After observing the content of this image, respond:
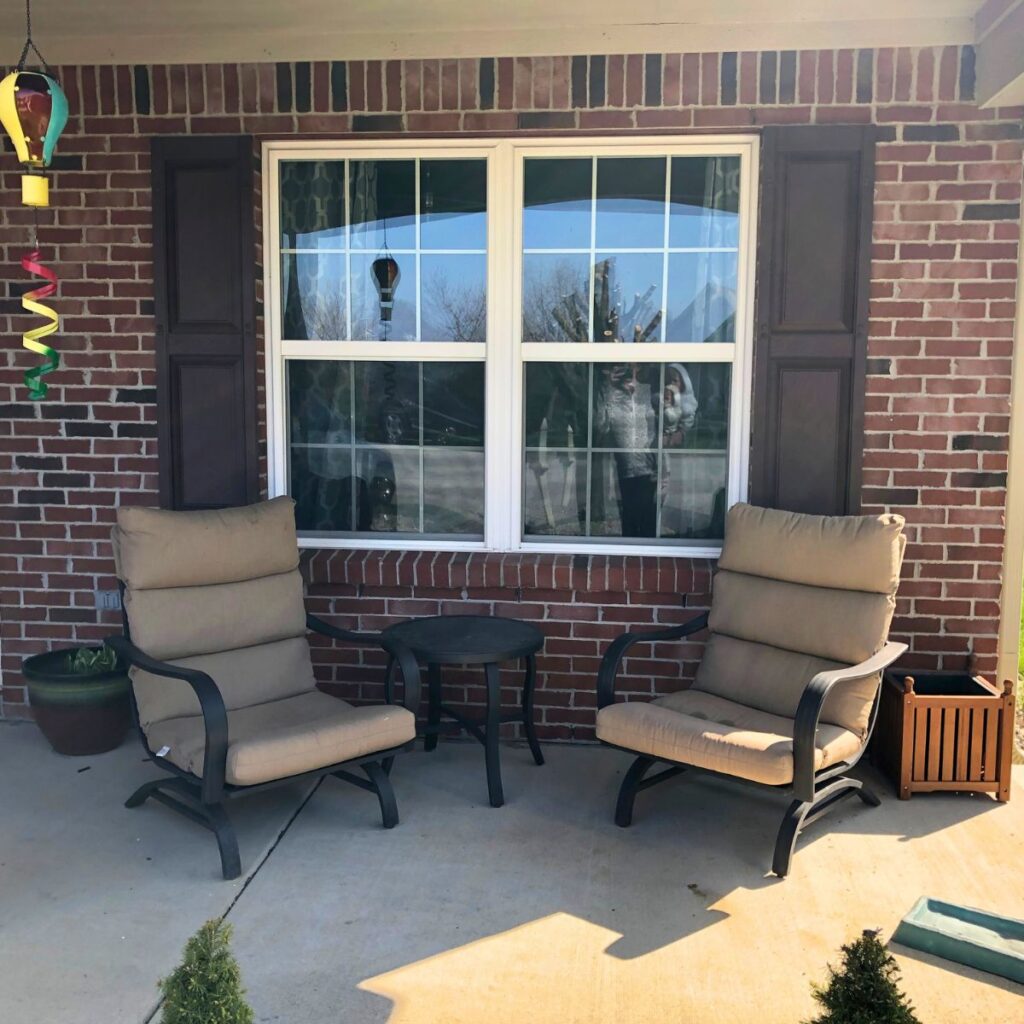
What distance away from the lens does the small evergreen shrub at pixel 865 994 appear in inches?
57.7

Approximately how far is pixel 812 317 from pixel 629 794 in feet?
6.54

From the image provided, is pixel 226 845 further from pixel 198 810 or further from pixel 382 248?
pixel 382 248

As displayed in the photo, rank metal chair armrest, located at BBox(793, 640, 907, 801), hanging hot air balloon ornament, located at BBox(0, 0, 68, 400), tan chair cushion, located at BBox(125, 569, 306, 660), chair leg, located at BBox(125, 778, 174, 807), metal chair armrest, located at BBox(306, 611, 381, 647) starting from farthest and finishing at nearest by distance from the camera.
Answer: metal chair armrest, located at BBox(306, 611, 381, 647)
tan chair cushion, located at BBox(125, 569, 306, 660)
chair leg, located at BBox(125, 778, 174, 807)
hanging hot air balloon ornament, located at BBox(0, 0, 68, 400)
metal chair armrest, located at BBox(793, 640, 907, 801)

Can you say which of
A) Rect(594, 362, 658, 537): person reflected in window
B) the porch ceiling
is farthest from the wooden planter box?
the porch ceiling

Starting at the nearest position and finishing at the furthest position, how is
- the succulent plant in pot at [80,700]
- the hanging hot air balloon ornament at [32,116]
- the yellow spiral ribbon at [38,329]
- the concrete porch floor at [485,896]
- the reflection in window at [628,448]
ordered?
the concrete porch floor at [485,896], the hanging hot air balloon ornament at [32,116], the yellow spiral ribbon at [38,329], the succulent plant in pot at [80,700], the reflection in window at [628,448]

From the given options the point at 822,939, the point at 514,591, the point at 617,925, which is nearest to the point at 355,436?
the point at 514,591

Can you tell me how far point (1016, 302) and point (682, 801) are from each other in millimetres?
2303

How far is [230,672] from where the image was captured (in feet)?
12.1

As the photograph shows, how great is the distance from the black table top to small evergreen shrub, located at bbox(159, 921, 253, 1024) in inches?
79.5

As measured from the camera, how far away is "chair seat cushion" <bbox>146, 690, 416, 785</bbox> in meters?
3.09

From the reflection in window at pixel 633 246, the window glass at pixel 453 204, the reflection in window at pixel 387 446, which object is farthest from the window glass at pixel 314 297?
the reflection in window at pixel 633 246

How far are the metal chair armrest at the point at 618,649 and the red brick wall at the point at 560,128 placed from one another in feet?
0.87

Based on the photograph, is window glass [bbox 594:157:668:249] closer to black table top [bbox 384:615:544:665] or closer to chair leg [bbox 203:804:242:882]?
black table top [bbox 384:615:544:665]

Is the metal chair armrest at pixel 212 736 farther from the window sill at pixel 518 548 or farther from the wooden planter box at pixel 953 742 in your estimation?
the wooden planter box at pixel 953 742
